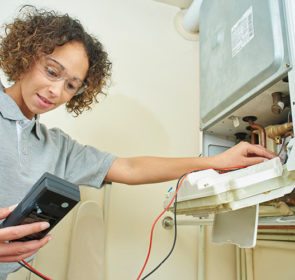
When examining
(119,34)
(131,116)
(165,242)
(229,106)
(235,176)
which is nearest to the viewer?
(235,176)

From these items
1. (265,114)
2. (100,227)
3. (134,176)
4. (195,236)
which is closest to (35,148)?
(134,176)

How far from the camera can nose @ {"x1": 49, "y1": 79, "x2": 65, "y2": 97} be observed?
0.80 metres

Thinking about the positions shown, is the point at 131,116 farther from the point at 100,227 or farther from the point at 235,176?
the point at 235,176

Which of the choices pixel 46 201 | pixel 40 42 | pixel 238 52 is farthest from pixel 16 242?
pixel 238 52

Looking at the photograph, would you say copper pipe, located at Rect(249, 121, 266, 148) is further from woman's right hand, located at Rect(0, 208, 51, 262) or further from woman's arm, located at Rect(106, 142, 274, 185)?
woman's right hand, located at Rect(0, 208, 51, 262)

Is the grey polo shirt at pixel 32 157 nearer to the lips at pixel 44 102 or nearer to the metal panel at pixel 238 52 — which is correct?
the lips at pixel 44 102

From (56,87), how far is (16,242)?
17.1 inches

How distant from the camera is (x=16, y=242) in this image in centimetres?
54

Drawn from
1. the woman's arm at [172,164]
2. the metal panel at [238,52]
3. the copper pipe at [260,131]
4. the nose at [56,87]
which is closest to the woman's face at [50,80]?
the nose at [56,87]

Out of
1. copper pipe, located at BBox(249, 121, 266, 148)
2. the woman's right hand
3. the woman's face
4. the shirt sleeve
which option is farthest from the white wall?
the woman's right hand

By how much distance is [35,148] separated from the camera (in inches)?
33.5

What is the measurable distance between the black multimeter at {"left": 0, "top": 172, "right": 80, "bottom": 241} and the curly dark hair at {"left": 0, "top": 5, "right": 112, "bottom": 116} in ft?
1.58

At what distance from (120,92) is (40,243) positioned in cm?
97

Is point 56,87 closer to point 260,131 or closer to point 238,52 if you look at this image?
point 238,52
